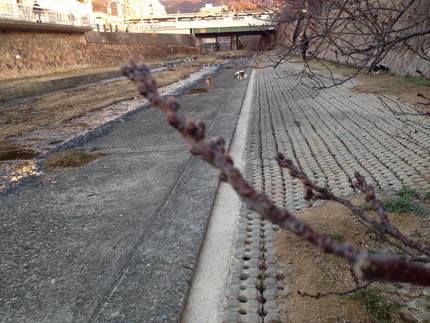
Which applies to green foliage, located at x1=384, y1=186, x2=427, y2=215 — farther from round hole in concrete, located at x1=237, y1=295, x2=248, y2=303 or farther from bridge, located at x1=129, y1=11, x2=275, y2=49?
bridge, located at x1=129, y1=11, x2=275, y2=49

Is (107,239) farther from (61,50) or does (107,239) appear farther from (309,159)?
(61,50)

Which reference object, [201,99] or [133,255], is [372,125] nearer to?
[133,255]

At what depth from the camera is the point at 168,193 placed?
17.7ft

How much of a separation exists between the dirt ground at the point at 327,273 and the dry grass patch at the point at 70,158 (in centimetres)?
473

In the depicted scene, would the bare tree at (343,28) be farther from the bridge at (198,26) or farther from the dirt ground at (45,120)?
the bridge at (198,26)

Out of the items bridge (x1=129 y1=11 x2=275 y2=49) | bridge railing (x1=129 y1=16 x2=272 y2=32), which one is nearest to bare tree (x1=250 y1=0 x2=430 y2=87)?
bridge (x1=129 y1=11 x2=275 y2=49)

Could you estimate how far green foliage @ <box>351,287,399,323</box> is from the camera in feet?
8.86

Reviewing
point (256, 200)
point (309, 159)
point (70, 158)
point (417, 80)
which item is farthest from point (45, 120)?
point (417, 80)

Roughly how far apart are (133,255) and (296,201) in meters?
2.24

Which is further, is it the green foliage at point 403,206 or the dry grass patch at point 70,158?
the dry grass patch at point 70,158

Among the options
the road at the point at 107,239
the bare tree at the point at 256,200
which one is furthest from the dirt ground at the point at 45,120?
the bare tree at the point at 256,200

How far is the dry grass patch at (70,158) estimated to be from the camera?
7213 millimetres

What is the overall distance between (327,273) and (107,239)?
7.91 ft

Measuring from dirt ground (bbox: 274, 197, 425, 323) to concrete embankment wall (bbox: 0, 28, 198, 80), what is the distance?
26495 mm
